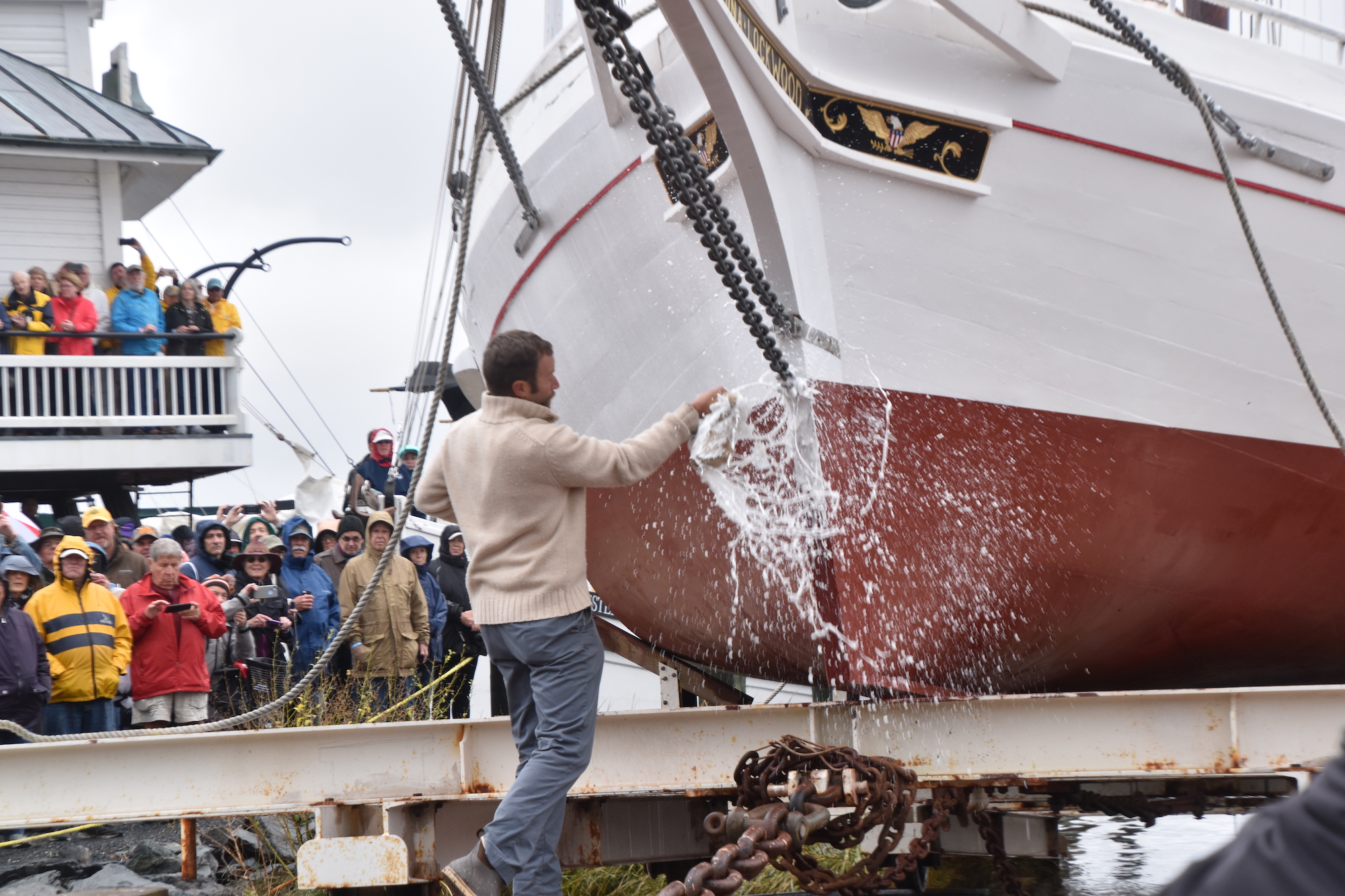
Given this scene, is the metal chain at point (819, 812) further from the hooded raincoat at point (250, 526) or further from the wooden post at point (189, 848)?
the hooded raincoat at point (250, 526)

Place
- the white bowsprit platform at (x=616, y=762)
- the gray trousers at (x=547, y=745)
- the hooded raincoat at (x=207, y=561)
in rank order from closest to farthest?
1. the gray trousers at (x=547, y=745)
2. the white bowsprit platform at (x=616, y=762)
3. the hooded raincoat at (x=207, y=561)

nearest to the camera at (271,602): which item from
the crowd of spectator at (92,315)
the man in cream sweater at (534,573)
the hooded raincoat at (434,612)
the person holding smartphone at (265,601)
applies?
the person holding smartphone at (265,601)

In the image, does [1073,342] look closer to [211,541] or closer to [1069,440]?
[1069,440]

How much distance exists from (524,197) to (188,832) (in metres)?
2.50

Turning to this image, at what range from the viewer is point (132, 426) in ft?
37.3

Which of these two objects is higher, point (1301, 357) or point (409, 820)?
point (1301, 357)

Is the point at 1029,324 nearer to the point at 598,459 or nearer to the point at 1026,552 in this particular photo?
the point at 1026,552

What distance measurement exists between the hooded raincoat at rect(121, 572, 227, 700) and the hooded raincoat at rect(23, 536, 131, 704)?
0.30 ft

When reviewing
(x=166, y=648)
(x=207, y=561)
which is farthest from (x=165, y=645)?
(x=207, y=561)

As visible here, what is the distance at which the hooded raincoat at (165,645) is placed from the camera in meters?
5.34

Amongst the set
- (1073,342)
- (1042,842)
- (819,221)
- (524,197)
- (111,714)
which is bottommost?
(1042,842)

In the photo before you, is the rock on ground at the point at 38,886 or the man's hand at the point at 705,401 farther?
the rock on ground at the point at 38,886

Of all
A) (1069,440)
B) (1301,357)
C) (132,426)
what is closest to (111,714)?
(1069,440)

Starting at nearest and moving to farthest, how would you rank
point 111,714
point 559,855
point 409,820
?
1. point 409,820
2. point 559,855
3. point 111,714
